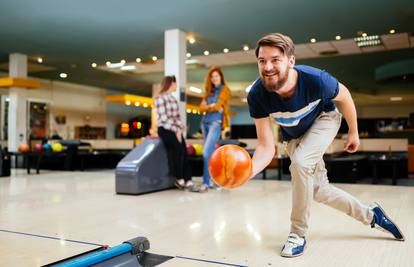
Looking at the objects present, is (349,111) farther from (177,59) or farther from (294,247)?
(177,59)

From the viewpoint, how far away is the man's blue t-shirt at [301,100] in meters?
1.93

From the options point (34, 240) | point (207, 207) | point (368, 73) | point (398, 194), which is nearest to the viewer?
point (34, 240)

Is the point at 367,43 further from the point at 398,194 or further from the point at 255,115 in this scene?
the point at 255,115

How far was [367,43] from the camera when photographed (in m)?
9.05

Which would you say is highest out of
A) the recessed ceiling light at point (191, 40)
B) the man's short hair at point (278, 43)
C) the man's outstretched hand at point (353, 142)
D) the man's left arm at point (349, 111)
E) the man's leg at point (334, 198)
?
the recessed ceiling light at point (191, 40)

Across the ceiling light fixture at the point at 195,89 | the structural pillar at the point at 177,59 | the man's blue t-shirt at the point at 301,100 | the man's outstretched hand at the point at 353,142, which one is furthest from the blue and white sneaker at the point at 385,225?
the ceiling light fixture at the point at 195,89

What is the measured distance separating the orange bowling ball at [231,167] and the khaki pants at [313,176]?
394mm

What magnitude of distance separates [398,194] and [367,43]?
5.70m

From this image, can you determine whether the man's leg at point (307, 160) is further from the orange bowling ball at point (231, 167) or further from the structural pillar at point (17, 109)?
the structural pillar at point (17, 109)

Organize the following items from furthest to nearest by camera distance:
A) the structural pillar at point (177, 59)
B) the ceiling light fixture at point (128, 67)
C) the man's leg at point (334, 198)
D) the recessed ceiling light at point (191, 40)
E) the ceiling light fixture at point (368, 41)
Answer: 1. the ceiling light fixture at point (128, 67)
2. the ceiling light fixture at point (368, 41)
3. the recessed ceiling light at point (191, 40)
4. the structural pillar at point (177, 59)
5. the man's leg at point (334, 198)

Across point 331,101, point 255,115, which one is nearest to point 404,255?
point 331,101

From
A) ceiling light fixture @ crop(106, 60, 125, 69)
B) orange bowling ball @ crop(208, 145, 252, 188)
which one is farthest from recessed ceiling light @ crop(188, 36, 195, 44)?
orange bowling ball @ crop(208, 145, 252, 188)

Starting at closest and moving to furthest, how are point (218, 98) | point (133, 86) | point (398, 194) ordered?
point (398, 194), point (218, 98), point (133, 86)

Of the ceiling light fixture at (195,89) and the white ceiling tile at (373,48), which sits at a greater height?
the white ceiling tile at (373,48)
